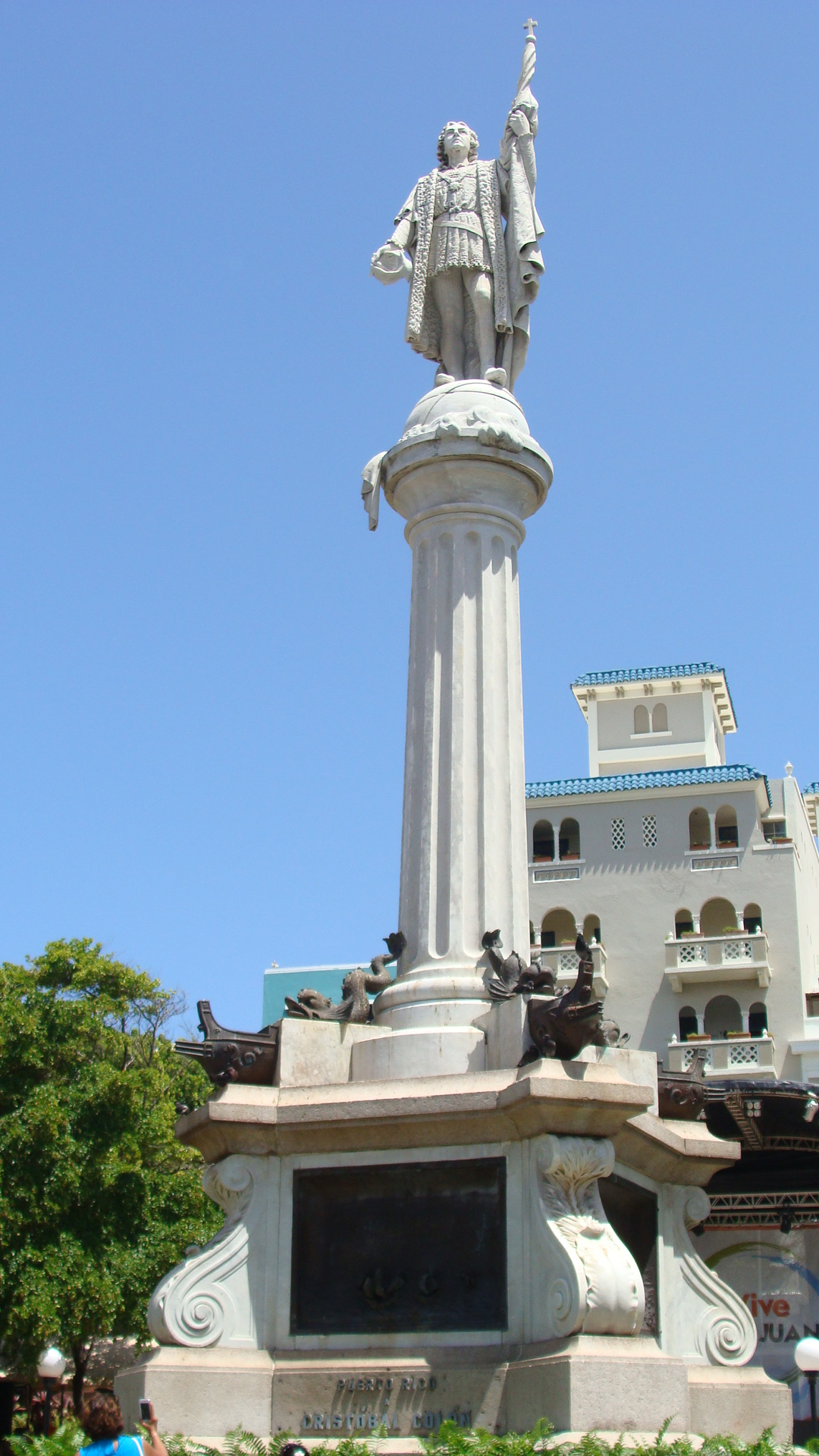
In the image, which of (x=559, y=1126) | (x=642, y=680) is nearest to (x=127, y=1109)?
(x=559, y=1126)

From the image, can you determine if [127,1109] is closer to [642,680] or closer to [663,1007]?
[663,1007]

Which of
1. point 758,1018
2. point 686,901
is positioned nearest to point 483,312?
point 686,901

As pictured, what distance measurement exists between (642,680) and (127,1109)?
38.1 meters

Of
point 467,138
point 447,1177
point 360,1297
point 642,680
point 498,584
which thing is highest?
point 642,680

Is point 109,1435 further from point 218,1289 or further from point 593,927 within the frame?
point 593,927

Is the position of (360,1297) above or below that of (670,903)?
below

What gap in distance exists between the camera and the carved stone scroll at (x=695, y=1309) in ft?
38.3

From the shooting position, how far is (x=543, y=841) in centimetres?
5634

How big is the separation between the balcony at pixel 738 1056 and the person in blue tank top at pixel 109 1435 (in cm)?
4258

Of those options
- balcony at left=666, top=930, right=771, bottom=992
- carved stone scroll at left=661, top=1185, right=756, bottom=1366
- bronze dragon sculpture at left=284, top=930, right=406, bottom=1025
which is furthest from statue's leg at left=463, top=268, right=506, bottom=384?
balcony at left=666, top=930, right=771, bottom=992

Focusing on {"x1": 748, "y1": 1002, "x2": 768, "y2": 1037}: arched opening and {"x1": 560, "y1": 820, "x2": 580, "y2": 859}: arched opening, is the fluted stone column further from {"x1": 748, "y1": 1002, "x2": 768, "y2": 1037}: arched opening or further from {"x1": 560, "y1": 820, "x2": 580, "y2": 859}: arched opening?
{"x1": 560, "y1": 820, "x2": 580, "y2": 859}: arched opening

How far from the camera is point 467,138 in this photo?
1609 centimetres

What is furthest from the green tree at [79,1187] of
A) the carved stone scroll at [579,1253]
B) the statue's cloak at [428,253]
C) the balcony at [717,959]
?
the balcony at [717,959]

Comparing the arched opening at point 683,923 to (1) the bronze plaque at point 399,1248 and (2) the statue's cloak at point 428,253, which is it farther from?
(1) the bronze plaque at point 399,1248
